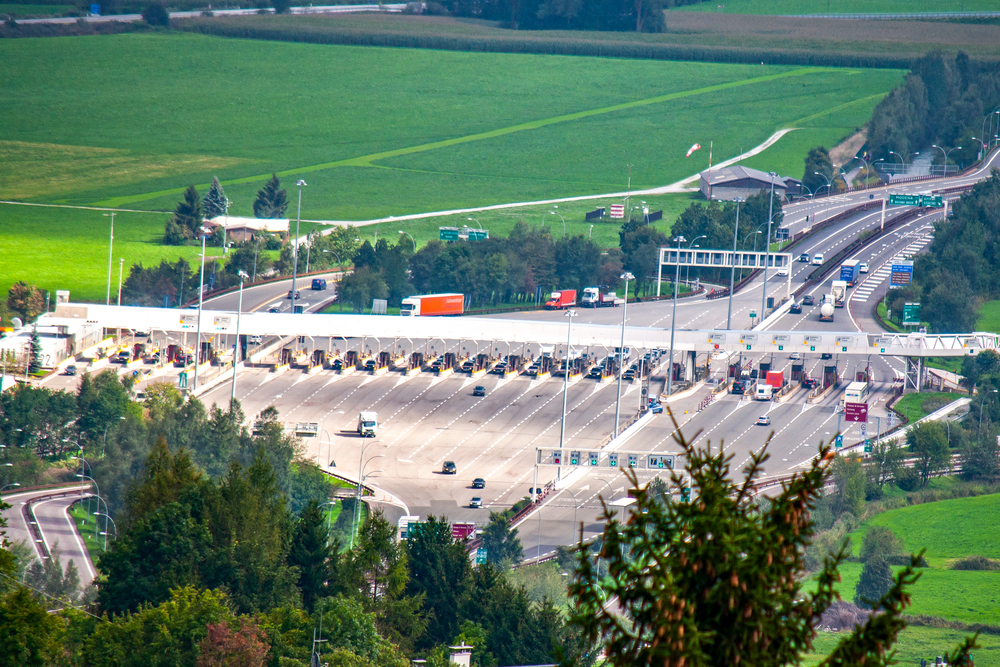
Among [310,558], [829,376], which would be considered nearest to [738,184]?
[829,376]

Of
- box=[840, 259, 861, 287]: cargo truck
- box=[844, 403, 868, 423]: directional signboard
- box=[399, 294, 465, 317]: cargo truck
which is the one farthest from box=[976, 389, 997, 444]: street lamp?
box=[399, 294, 465, 317]: cargo truck

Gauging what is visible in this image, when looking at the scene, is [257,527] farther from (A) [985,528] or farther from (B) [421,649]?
(A) [985,528]

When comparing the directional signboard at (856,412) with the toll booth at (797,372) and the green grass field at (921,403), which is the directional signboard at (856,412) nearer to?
the green grass field at (921,403)

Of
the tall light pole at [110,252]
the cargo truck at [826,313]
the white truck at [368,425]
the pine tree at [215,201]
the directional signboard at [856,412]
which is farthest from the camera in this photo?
the pine tree at [215,201]

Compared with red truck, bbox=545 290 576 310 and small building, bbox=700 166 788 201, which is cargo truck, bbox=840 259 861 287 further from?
small building, bbox=700 166 788 201

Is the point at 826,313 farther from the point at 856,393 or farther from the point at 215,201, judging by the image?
the point at 215,201

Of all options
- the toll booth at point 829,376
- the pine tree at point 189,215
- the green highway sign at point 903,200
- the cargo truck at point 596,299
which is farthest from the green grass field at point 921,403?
the pine tree at point 189,215

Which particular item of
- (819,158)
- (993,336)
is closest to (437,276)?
(993,336)
